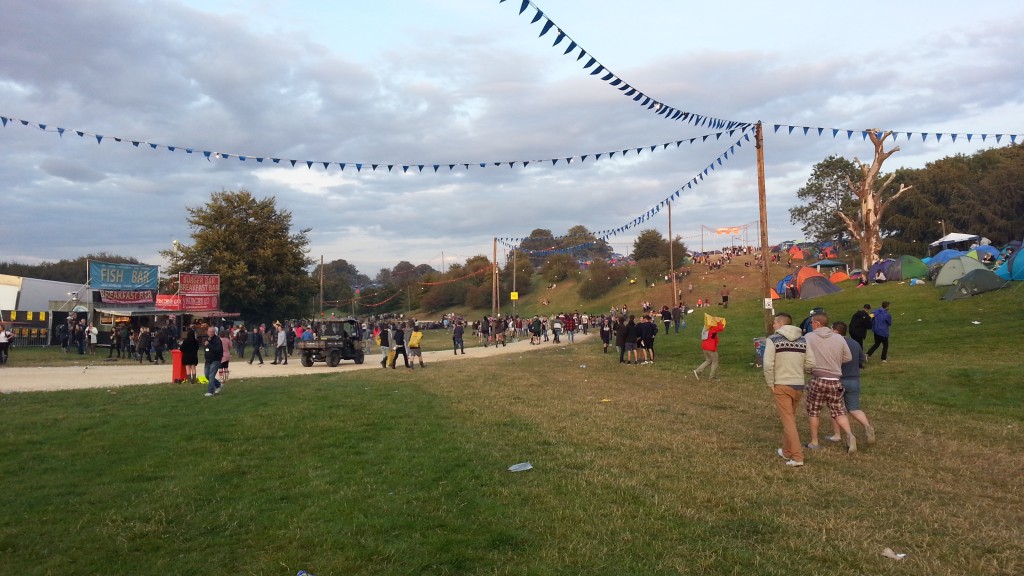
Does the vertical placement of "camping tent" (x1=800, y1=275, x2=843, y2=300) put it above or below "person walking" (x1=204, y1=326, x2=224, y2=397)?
above

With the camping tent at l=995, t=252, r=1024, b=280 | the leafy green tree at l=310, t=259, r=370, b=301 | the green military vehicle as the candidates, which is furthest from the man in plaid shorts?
the leafy green tree at l=310, t=259, r=370, b=301

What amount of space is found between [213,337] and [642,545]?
1300cm

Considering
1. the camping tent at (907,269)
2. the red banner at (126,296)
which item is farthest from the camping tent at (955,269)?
the red banner at (126,296)

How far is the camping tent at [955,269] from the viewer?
32438mm

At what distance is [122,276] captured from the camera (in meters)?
41.0

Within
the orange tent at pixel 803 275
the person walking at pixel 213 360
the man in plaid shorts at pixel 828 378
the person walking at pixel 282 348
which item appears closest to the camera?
the man in plaid shorts at pixel 828 378

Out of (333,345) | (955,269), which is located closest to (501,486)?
(333,345)

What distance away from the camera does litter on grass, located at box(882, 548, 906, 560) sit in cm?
496

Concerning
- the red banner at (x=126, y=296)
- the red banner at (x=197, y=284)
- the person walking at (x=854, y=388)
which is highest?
the red banner at (x=197, y=284)

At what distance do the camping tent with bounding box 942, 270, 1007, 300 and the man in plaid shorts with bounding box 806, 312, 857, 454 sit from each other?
24425mm

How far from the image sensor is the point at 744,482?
721cm

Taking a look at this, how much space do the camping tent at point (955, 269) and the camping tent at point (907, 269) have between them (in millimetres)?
5970

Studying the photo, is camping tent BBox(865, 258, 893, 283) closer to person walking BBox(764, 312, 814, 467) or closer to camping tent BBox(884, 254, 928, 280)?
camping tent BBox(884, 254, 928, 280)

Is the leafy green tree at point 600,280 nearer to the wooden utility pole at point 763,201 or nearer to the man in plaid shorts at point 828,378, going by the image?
the wooden utility pole at point 763,201
